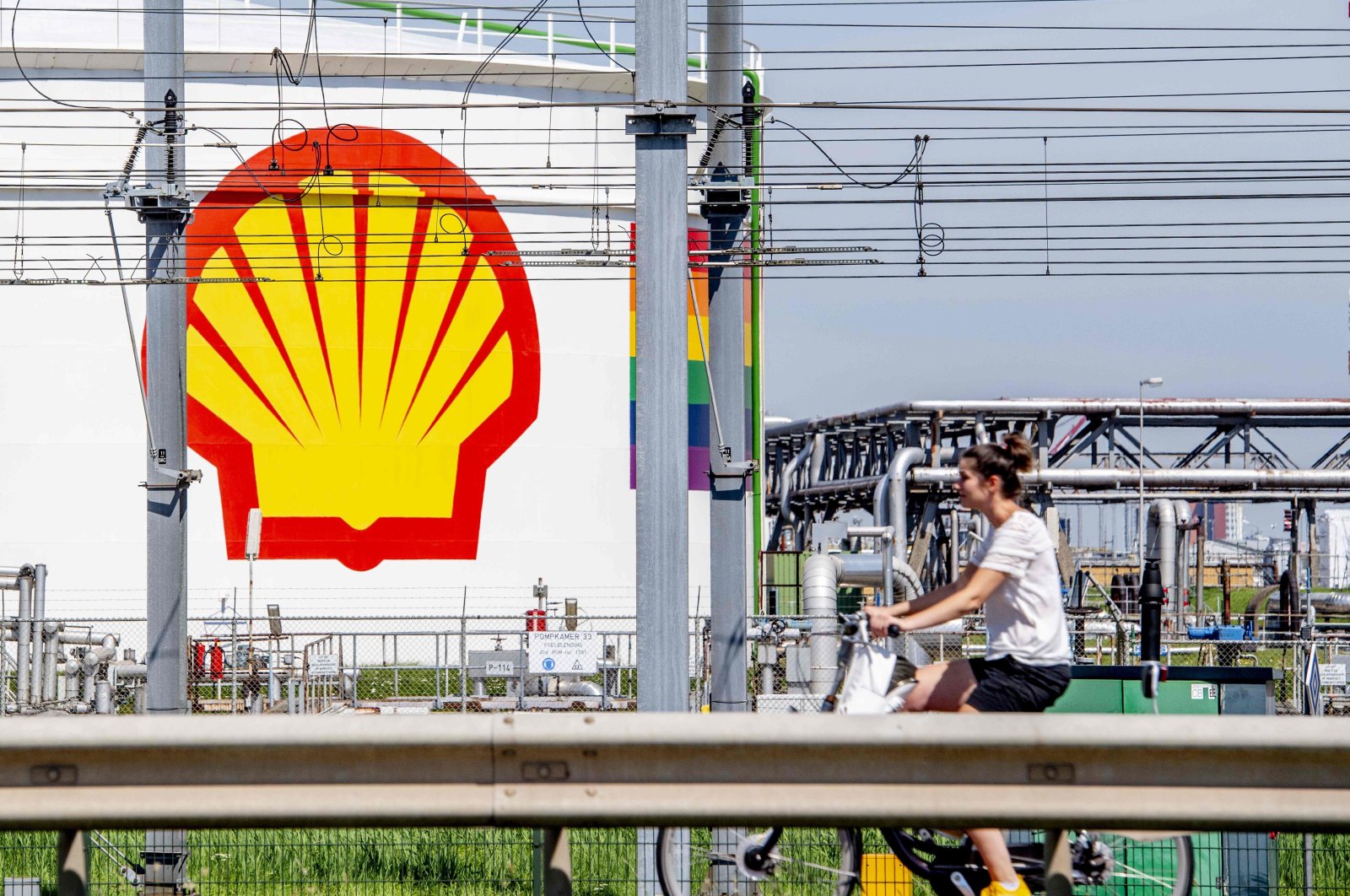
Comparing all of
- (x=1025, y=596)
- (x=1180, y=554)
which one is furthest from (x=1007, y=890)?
(x=1180, y=554)

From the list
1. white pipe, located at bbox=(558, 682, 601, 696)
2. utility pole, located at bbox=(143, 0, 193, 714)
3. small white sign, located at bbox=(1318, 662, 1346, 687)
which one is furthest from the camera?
white pipe, located at bbox=(558, 682, 601, 696)

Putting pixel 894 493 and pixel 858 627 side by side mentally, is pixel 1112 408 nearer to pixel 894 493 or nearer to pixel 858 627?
pixel 894 493

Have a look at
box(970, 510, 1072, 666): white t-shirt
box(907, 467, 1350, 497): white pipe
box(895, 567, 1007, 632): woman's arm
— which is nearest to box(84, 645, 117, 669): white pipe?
box(907, 467, 1350, 497): white pipe

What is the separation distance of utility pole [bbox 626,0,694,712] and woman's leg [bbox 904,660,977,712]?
2.17 m

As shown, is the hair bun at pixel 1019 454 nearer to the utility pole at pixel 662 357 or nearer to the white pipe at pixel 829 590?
the utility pole at pixel 662 357

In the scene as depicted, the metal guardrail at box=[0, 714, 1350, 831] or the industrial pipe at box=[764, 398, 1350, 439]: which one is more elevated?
the industrial pipe at box=[764, 398, 1350, 439]

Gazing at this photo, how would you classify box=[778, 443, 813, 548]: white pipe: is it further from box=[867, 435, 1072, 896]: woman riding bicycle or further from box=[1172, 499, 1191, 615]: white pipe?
box=[867, 435, 1072, 896]: woman riding bicycle

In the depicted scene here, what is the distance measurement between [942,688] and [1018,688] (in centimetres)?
38

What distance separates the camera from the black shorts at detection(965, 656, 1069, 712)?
230 inches

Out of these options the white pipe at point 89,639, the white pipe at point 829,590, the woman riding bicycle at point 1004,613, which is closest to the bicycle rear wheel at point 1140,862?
the woman riding bicycle at point 1004,613

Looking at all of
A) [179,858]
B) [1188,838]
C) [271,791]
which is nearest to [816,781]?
[271,791]

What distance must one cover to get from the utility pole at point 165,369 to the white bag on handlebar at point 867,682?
5991 millimetres

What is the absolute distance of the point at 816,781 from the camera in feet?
15.3

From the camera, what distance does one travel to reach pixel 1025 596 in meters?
5.84
